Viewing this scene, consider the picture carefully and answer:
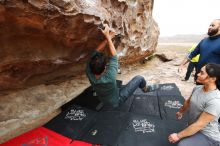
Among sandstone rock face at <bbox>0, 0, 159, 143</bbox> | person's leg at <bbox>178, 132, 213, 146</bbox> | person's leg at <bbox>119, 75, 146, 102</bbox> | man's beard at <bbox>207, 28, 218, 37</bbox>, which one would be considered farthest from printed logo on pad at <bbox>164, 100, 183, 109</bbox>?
sandstone rock face at <bbox>0, 0, 159, 143</bbox>

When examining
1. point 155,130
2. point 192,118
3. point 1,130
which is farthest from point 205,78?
point 1,130

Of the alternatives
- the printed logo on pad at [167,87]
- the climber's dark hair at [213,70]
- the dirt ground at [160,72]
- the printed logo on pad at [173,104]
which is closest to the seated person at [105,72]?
the printed logo on pad at [173,104]

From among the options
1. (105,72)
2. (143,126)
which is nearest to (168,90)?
(143,126)

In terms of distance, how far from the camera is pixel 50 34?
3.08m

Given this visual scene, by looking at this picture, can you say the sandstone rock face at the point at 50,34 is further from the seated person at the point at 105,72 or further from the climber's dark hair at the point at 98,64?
the climber's dark hair at the point at 98,64

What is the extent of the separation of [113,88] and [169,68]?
437 centimetres

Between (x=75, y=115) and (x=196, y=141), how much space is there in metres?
2.06

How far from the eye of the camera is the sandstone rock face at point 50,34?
246cm

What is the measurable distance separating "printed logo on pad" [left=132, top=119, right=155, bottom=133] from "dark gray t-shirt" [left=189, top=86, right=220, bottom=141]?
28.2 inches

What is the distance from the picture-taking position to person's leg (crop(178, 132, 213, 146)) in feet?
7.34

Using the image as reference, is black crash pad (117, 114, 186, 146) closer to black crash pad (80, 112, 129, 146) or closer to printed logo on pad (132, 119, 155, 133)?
printed logo on pad (132, 119, 155, 133)

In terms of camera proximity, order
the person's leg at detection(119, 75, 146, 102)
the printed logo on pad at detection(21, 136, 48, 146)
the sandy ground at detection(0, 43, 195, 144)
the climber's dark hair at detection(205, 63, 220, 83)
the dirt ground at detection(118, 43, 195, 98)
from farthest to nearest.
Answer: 1. the dirt ground at detection(118, 43, 195, 98)
2. the person's leg at detection(119, 75, 146, 102)
3. the sandy ground at detection(0, 43, 195, 144)
4. the printed logo on pad at detection(21, 136, 48, 146)
5. the climber's dark hair at detection(205, 63, 220, 83)

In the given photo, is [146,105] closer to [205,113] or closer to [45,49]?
[205,113]

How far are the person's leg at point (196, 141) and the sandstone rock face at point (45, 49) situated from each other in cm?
212
